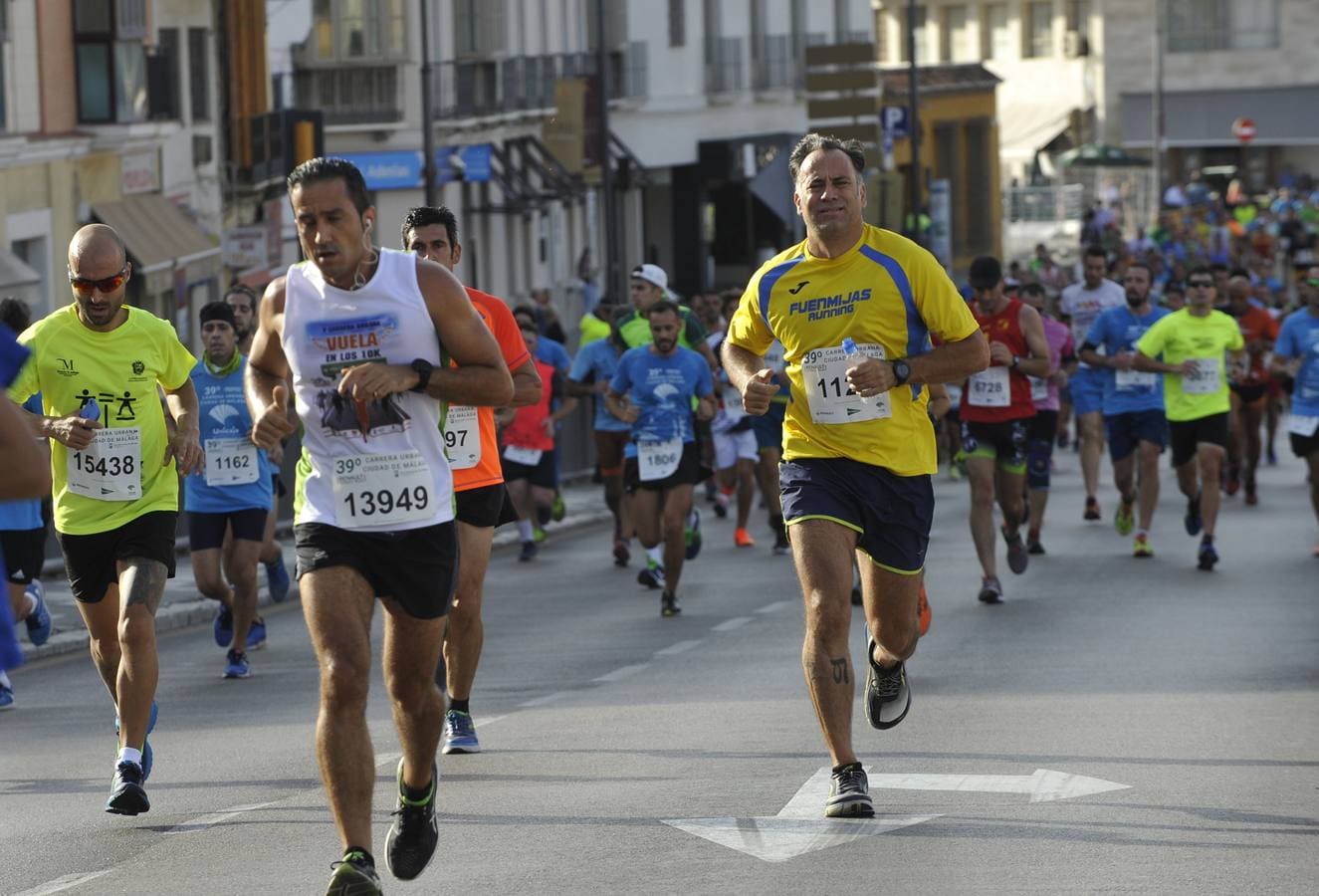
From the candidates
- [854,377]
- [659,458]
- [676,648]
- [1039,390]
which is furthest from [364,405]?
[1039,390]

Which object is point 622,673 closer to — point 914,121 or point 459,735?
point 459,735

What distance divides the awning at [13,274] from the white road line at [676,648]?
38.4 ft

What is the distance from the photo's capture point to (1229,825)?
8.57 meters

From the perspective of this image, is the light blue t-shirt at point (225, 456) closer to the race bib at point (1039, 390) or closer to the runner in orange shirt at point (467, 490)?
the runner in orange shirt at point (467, 490)

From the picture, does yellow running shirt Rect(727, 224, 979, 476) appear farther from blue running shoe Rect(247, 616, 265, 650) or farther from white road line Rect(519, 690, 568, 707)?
blue running shoe Rect(247, 616, 265, 650)

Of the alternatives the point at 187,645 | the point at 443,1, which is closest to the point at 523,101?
the point at 443,1

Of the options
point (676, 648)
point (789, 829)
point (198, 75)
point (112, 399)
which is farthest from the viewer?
point (198, 75)

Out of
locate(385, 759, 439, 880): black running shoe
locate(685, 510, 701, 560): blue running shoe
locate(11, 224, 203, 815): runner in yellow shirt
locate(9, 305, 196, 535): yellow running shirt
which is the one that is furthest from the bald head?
locate(685, 510, 701, 560): blue running shoe

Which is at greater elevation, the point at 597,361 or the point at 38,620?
the point at 597,361

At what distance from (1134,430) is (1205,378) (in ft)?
3.55

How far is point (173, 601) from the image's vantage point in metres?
17.6

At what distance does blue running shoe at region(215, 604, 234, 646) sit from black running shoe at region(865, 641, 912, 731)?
17.9 feet

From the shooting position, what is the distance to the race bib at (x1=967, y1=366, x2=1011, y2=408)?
16516 millimetres

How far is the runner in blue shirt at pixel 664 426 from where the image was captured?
52.6ft
